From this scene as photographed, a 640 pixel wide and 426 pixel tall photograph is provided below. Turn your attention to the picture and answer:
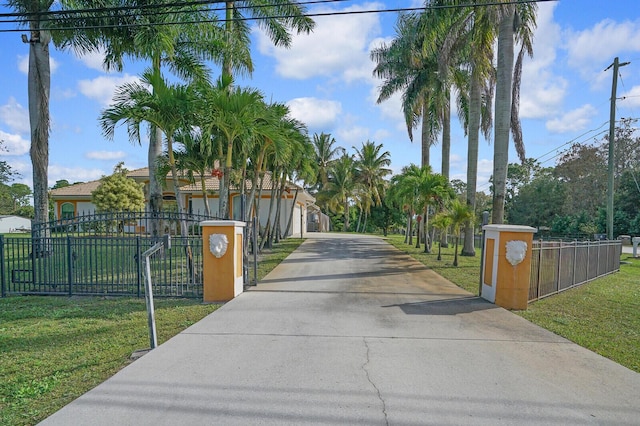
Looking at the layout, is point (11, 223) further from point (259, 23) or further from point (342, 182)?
point (259, 23)

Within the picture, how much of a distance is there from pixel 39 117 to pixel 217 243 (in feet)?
37.2

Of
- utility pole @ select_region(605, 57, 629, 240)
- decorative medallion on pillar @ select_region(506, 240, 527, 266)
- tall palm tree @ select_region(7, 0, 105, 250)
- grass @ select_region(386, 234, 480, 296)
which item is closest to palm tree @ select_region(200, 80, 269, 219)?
decorative medallion on pillar @ select_region(506, 240, 527, 266)

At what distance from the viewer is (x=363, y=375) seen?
4.62 m

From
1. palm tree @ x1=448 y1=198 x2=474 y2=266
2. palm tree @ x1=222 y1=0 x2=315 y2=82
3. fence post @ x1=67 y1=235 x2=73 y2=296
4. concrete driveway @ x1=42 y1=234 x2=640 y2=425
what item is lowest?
concrete driveway @ x1=42 y1=234 x2=640 y2=425

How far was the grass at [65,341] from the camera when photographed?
13.6 feet

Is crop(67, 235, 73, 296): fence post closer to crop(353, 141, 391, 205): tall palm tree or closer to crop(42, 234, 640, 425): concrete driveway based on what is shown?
crop(42, 234, 640, 425): concrete driveway

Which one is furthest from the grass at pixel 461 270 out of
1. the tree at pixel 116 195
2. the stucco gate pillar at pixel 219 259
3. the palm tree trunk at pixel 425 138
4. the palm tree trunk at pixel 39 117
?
the tree at pixel 116 195

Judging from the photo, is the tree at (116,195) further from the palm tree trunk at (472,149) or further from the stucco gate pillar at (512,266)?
the stucco gate pillar at (512,266)

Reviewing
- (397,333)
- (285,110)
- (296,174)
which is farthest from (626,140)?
(397,333)

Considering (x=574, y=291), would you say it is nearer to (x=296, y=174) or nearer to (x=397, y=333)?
(x=397, y=333)

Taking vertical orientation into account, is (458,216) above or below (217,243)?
above

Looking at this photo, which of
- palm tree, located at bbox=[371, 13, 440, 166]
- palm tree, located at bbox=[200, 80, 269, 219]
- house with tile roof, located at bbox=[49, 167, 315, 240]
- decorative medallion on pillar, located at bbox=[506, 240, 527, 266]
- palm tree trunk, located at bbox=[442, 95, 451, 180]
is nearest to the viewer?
decorative medallion on pillar, located at bbox=[506, 240, 527, 266]

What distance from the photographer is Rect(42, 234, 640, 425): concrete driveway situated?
12.3 feet

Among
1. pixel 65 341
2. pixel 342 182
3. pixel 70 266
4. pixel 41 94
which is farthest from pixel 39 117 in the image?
pixel 342 182
